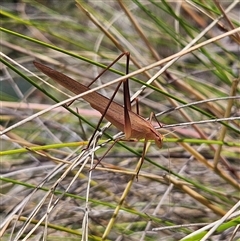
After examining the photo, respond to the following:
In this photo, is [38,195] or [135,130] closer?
[135,130]

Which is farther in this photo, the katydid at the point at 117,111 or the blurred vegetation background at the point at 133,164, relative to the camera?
the blurred vegetation background at the point at 133,164

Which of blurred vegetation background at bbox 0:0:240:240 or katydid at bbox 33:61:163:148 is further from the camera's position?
blurred vegetation background at bbox 0:0:240:240

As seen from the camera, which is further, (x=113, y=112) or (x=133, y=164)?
(x=133, y=164)

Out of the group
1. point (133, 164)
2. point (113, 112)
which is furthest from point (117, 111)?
point (133, 164)

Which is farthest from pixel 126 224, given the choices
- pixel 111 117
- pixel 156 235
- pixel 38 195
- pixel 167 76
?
pixel 167 76

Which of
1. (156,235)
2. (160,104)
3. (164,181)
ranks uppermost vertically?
(160,104)

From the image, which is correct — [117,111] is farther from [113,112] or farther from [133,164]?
[133,164]

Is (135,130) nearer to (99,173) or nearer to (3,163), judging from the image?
(99,173)

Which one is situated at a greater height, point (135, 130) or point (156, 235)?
point (135, 130)

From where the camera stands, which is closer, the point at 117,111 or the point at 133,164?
the point at 117,111

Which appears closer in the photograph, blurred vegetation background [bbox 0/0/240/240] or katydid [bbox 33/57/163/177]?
katydid [bbox 33/57/163/177]

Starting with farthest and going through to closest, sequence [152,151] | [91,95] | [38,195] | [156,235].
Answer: [152,151] → [38,195] → [156,235] → [91,95]
